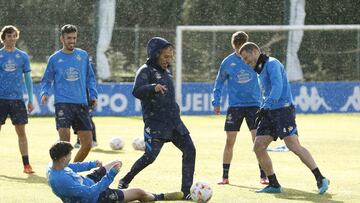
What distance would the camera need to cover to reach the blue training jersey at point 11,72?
43.5ft

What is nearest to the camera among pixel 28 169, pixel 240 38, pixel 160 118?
pixel 160 118

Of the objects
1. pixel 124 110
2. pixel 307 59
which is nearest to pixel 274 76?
pixel 124 110

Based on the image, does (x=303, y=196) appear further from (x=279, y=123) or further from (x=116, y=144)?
(x=116, y=144)

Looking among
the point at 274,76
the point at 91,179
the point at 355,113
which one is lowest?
the point at 355,113

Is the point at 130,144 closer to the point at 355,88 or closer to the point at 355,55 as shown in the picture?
the point at 355,88

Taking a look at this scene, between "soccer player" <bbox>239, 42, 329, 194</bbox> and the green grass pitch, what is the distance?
288 mm

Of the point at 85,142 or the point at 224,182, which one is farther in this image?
the point at 85,142

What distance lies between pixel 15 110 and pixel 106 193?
167 inches

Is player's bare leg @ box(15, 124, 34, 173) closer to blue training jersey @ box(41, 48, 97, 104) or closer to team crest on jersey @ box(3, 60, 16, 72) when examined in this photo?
team crest on jersey @ box(3, 60, 16, 72)

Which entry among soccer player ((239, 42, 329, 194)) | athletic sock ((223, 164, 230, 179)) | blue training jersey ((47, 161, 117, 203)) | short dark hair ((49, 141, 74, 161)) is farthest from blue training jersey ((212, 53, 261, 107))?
short dark hair ((49, 141, 74, 161))

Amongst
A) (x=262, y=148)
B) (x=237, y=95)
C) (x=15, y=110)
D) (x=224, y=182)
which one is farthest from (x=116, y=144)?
(x=262, y=148)

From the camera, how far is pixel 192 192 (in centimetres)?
1003

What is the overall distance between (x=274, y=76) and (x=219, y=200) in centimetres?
156

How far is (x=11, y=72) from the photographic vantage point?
43.6 ft
